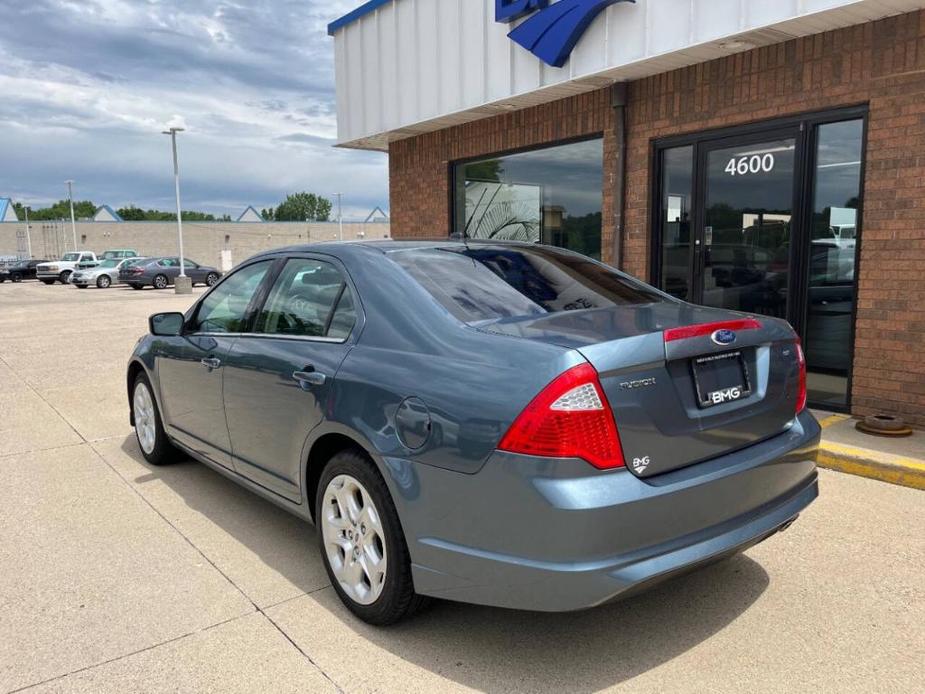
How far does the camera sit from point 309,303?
12.0 feet

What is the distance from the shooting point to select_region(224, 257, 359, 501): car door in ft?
10.9

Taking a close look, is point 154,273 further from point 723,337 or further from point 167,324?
point 723,337

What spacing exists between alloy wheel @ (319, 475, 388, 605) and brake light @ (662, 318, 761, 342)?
1309mm

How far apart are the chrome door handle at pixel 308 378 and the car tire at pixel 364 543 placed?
0.34 meters

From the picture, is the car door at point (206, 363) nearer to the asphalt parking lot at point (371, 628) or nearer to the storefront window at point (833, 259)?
the asphalt parking lot at point (371, 628)

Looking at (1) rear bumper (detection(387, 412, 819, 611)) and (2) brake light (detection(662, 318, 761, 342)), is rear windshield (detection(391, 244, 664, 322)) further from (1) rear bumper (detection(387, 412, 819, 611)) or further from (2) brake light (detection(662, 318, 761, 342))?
(1) rear bumper (detection(387, 412, 819, 611))

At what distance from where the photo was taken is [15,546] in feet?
13.0

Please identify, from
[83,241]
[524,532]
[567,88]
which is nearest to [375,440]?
[524,532]

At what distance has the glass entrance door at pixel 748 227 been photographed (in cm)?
661

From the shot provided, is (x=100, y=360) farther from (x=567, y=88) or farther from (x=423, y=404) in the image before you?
(x=423, y=404)

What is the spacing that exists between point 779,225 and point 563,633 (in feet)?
16.1

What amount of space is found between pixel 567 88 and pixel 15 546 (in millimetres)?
6432

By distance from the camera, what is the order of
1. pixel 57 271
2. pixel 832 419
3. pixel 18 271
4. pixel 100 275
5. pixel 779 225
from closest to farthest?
pixel 832 419 < pixel 779 225 < pixel 100 275 < pixel 57 271 < pixel 18 271

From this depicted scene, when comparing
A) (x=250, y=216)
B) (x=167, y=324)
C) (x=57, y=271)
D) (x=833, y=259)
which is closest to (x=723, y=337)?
(x=167, y=324)
